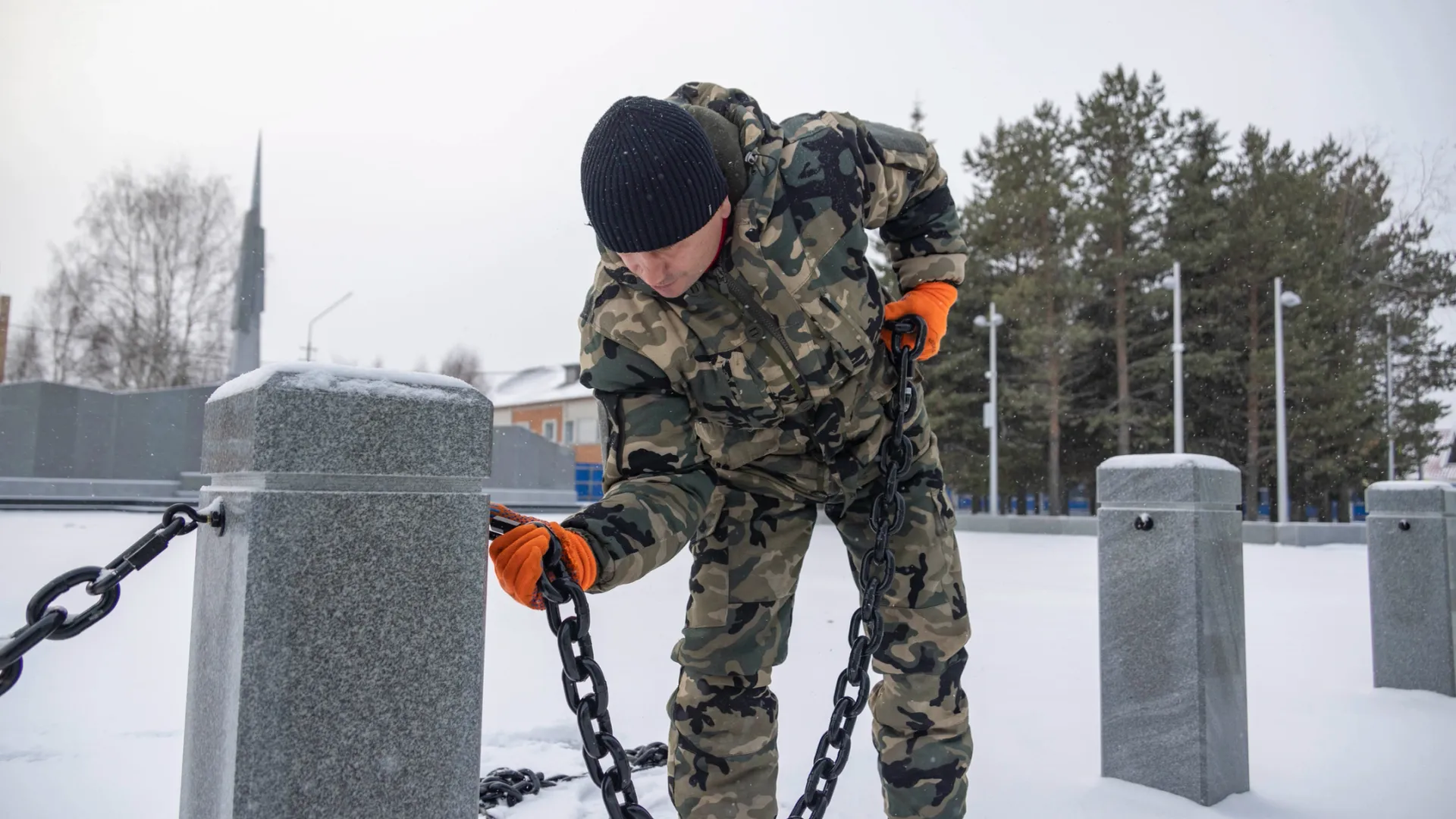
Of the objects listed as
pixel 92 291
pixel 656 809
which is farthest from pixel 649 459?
pixel 92 291

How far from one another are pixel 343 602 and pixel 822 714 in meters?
2.92

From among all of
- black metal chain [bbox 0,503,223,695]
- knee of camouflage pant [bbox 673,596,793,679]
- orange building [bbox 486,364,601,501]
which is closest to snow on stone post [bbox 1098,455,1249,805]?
knee of camouflage pant [bbox 673,596,793,679]

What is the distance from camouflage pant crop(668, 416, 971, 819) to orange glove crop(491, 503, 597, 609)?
2.48 ft

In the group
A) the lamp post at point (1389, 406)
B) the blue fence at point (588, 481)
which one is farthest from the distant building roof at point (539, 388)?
the lamp post at point (1389, 406)

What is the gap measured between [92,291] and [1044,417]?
28.9 metres

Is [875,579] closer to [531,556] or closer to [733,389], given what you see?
[733,389]

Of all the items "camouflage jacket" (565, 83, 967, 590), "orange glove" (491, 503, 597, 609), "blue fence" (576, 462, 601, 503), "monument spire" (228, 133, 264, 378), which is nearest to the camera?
"orange glove" (491, 503, 597, 609)

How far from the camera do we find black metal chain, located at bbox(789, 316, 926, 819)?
6.36 feet

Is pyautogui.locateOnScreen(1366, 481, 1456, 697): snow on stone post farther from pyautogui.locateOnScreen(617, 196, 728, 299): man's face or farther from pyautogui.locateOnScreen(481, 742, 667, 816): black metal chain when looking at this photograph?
pyautogui.locateOnScreen(617, 196, 728, 299): man's face

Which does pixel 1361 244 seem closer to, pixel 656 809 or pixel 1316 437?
pixel 1316 437

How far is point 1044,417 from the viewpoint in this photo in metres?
27.8

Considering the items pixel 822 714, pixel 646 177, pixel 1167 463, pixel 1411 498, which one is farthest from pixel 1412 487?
pixel 646 177

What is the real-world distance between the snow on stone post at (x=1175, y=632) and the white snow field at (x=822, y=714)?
0.12m

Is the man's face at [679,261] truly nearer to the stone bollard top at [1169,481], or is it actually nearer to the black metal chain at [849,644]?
the black metal chain at [849,644]
